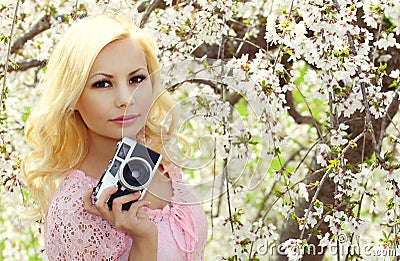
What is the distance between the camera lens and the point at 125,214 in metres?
1.62

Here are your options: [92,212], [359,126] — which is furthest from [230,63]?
[359,126]

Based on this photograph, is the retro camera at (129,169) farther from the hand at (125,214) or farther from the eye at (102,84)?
the eye at (102,84)

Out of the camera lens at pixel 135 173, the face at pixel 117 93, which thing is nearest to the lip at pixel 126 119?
the face at pixel 117 93

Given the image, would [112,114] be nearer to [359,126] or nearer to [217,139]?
→ [217,139]

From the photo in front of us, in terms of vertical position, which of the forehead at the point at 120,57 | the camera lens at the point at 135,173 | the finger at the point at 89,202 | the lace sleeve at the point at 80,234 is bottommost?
the lace sleeve at the point at 80,234

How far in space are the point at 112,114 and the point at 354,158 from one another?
1.27 meters

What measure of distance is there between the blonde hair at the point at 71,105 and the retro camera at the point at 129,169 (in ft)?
0.59

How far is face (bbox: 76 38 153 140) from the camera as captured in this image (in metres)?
1.69

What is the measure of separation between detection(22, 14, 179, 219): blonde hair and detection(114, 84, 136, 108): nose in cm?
7

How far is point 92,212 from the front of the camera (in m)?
1.66

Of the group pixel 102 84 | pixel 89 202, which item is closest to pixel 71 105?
pixel 102 84

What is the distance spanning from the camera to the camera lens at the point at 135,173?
1.61m

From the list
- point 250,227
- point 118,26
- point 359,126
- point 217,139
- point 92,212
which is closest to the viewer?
point 92,212

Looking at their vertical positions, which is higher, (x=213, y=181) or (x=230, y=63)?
(x=230, y=63)
